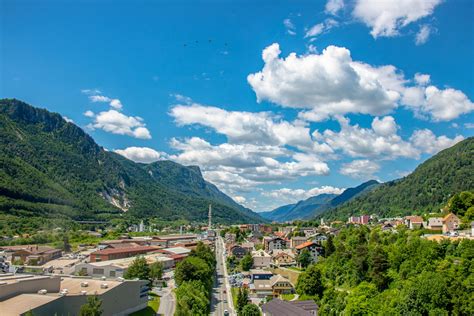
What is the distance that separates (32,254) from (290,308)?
6312 centimetres

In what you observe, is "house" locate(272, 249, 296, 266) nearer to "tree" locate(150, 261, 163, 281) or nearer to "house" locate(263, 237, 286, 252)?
"house" locate(263, 237, 286, 252)

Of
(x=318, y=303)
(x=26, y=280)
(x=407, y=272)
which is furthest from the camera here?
(x=318, y=303)

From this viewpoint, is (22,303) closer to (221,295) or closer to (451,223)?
(221,295)

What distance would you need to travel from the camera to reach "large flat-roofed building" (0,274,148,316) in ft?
130

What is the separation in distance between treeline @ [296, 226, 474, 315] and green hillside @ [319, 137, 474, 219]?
241ft

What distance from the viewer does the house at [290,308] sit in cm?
5269

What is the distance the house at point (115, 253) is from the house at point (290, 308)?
48.2 metres

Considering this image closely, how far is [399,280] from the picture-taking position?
5628 cm

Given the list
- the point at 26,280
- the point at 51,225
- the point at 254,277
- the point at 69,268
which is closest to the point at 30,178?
the point at 51,225

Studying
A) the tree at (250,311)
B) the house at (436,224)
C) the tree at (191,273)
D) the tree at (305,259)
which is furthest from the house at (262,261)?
the tree at (250,311)

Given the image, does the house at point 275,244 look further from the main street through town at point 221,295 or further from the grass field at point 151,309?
the grass field at point 151,309

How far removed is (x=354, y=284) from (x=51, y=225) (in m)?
108

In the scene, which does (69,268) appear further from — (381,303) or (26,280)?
(381,303)

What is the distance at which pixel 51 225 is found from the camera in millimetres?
138875
